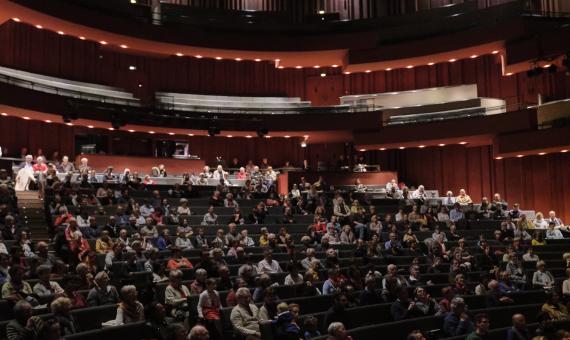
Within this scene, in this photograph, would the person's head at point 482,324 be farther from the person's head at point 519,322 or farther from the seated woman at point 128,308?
the seated woman at point 128,308

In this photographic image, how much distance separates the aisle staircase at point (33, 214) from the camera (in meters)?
11.3

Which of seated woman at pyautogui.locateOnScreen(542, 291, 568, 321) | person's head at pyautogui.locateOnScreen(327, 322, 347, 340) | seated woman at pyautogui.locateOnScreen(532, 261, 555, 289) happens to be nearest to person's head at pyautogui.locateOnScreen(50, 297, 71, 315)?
person's head at pyautogui.locateOnScreen(327, 322, 347, 340)

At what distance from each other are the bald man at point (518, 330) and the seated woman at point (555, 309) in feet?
4.19

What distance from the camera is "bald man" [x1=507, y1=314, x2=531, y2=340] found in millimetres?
6156

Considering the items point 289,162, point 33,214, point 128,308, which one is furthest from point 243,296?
point 289,162

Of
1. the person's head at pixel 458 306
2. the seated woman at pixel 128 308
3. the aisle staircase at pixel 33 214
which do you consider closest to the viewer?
the seated woman at pixel 128 308

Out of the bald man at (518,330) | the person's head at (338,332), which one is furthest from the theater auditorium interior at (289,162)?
the person's head at (338,332)

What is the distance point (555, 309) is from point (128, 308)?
4811 mm

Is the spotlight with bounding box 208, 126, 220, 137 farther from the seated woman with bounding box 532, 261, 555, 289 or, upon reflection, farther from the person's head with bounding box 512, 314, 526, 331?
the person's head with bounding box 512, 314, 526, 331

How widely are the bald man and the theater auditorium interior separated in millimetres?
13

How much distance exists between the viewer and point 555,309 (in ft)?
24.5

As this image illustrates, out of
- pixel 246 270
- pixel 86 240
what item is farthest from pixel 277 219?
pixel 246 270

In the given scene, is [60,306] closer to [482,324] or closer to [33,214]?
[482,324]

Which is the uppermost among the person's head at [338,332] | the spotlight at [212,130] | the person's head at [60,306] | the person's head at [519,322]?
the spotlight at [212,130]
